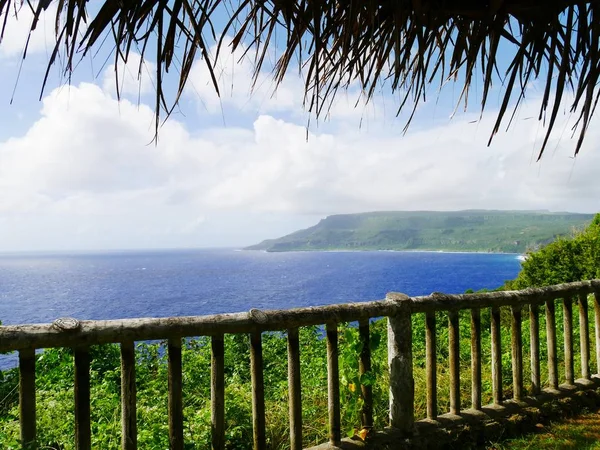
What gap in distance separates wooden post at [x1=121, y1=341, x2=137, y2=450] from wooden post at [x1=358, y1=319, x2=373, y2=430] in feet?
4.80

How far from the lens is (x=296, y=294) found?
65.1 m

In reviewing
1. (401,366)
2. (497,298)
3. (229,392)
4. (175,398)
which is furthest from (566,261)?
→ (175,398)

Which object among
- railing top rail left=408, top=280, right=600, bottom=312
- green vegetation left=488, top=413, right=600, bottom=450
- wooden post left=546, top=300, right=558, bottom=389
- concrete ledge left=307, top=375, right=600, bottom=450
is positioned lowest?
green vegetation left=488, top=413, right=600, bottom=450

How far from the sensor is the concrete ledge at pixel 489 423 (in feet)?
10.6

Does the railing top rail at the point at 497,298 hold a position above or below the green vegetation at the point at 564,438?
above

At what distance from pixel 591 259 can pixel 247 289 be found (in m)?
66.2

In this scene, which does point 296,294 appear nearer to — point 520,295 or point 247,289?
point 247,289

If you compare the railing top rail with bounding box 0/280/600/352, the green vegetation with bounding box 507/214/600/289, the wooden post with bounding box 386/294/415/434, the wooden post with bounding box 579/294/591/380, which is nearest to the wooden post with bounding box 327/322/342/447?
the railing top rail with bounding box 0/280/600/352

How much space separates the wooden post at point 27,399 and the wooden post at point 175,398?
69 centimetres

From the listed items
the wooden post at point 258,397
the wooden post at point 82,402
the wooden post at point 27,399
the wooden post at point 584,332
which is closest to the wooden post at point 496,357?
the wooden post at point 584,332

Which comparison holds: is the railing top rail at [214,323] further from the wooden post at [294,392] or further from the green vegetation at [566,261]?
the green vegetation at [566,261]

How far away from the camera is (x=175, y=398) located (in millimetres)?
2645

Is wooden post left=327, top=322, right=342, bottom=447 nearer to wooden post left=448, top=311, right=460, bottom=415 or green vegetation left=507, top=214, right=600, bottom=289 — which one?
wooden post left=448, top=311, right=460, bottom=415

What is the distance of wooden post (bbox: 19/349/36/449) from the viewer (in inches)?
→ 91.4
